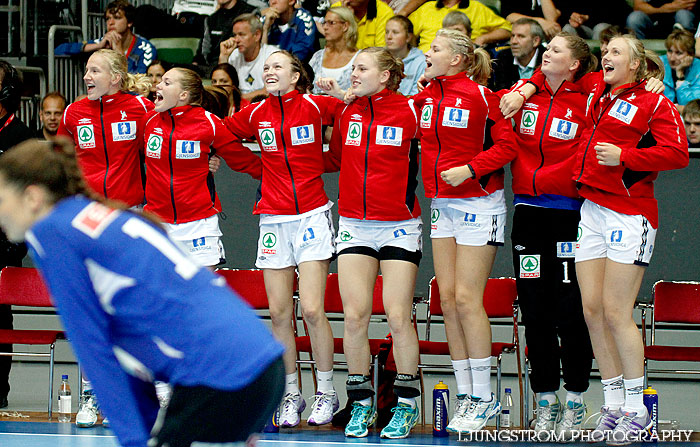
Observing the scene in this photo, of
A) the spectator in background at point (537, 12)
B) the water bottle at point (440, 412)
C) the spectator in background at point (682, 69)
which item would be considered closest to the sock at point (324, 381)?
the water bottle at point (440, 412)

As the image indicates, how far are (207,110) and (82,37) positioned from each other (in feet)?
15.0

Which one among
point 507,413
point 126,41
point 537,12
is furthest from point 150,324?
point 537,12

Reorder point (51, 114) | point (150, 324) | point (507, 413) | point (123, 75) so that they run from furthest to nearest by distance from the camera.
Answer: point (51, 114) < point (123, 75) < point (507, 413) < point (150, 324)

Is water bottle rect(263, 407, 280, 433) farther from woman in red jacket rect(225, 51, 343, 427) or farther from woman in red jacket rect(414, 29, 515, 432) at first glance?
woman in red jacket rect(414, 29, 515, 432)

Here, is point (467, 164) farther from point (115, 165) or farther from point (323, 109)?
point (115, 165)

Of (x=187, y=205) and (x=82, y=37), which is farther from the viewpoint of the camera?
(x=82, y=37)

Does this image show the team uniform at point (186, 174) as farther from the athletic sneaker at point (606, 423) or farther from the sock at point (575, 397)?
the athletic sneaker at point (606, 423)

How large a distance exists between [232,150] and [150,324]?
367 cm

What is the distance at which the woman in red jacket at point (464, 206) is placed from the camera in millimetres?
5336

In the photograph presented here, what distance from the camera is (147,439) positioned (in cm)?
224

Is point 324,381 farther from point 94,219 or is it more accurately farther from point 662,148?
point 94,219

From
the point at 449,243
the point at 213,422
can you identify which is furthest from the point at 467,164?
the point at 213,422

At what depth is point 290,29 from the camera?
29.3 ft

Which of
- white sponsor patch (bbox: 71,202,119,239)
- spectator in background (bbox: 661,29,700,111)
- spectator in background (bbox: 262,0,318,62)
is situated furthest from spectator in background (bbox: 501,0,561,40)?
white sponsor patch (bbox: 71,202,119,239)
